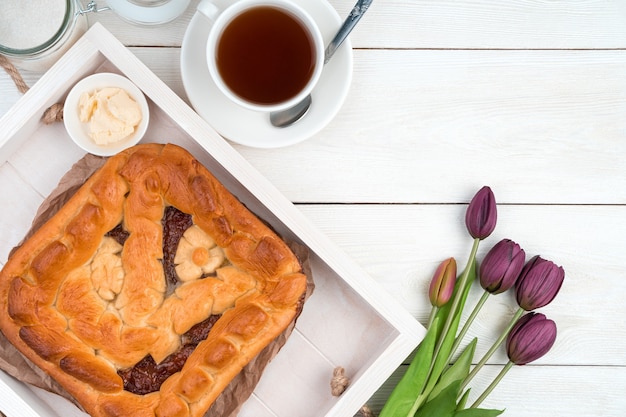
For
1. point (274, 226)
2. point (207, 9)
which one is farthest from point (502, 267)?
point (207, 9)

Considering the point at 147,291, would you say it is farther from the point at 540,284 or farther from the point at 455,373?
the point at 540,284

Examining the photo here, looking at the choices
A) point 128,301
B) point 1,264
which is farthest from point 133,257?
point 1,264

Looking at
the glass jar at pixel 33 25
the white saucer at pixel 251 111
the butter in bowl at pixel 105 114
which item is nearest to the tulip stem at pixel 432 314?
the white saucer at pixel 251 111

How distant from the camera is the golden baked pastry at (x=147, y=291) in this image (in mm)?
1107

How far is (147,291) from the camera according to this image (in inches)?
44.4

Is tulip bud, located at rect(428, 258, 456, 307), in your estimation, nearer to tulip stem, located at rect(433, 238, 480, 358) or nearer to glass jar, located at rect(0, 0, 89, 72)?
tulip stem, located at rect(433, 238, 480, 358)

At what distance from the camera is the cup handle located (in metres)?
1.15

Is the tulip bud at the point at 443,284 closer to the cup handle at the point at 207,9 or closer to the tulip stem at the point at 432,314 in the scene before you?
the tulip stem at the point at 432,314

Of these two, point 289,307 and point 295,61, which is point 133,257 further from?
point 295,61

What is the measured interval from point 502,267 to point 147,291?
2.21ft

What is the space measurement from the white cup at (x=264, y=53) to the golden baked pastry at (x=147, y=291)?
0.18 meters

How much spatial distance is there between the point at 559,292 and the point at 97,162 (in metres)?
0.98

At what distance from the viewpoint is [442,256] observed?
52.3 inches

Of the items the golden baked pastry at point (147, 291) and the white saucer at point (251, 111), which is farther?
the white saucer at point (251, 111)
